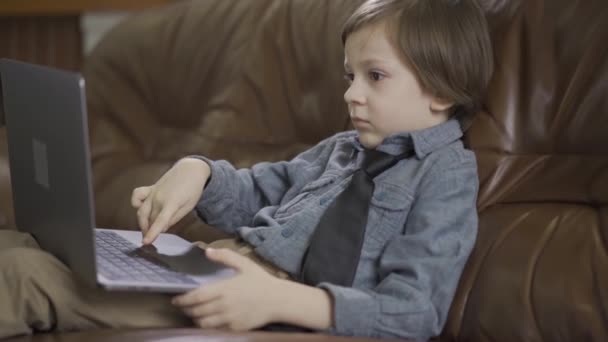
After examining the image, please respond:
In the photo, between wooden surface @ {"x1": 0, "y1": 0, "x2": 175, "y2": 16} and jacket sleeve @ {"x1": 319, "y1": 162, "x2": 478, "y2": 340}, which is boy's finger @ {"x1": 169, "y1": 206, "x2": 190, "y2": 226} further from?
wooden surface @ {"x1": 0, "y1": 0, "x2": 175, "y2": 16}

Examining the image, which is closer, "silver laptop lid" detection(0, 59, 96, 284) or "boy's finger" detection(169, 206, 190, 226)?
"silver laptop lid" detection(0, 59, 96, 284)

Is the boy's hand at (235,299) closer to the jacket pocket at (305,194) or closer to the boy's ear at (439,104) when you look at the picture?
the jacket pocket at (305,194)

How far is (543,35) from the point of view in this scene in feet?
5.31

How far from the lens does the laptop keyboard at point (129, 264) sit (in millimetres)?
1245

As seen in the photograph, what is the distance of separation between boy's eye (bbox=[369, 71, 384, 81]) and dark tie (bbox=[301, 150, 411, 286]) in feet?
0.41

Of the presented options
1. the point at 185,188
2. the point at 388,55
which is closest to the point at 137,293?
the point at 185,188

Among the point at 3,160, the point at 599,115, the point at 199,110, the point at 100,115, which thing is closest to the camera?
the point at 599,115

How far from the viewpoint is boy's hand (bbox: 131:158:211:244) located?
147 cm

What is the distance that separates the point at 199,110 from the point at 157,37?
0.27 meters

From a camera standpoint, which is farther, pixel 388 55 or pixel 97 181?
pixel 97 181

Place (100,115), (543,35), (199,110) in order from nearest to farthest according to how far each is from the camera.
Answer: (543,35)
(199,110)
(100,115)

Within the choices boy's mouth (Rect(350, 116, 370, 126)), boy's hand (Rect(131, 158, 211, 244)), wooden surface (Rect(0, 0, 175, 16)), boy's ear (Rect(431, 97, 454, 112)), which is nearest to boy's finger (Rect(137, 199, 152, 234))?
boy's hand (Rect(131, 158, 211, 244))

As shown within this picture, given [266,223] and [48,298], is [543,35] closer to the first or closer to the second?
[266,223]

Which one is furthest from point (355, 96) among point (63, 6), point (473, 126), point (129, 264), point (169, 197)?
point (63, 6)
